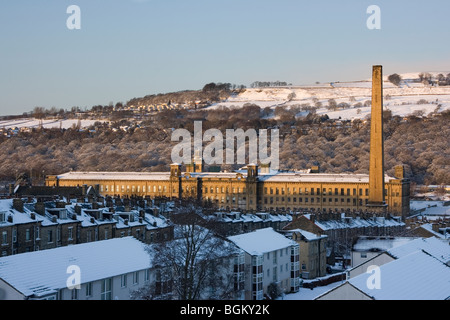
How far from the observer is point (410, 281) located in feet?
106

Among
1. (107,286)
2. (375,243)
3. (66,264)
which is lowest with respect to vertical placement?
(375,243)

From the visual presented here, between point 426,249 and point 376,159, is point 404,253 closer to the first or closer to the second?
point 426,249

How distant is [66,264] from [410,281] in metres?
14.2

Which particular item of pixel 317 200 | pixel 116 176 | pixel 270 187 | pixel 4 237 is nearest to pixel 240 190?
pixel 270 187

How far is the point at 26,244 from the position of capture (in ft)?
159

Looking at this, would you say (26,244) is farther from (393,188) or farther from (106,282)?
(393,188)

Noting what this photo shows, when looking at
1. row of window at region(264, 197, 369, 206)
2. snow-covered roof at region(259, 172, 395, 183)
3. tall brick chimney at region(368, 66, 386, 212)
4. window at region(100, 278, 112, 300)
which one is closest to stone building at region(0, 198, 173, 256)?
window at region(100, 278, 112, 300)

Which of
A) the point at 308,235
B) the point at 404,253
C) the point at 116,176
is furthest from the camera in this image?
the point at 116,176

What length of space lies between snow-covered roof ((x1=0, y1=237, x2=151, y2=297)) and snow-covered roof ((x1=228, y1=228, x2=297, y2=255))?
9511mm

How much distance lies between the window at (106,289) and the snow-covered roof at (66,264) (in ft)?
1.14

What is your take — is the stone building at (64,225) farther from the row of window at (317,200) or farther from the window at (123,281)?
the row of window at (317,200)

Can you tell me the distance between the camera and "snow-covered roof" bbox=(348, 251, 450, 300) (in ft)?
97.9
